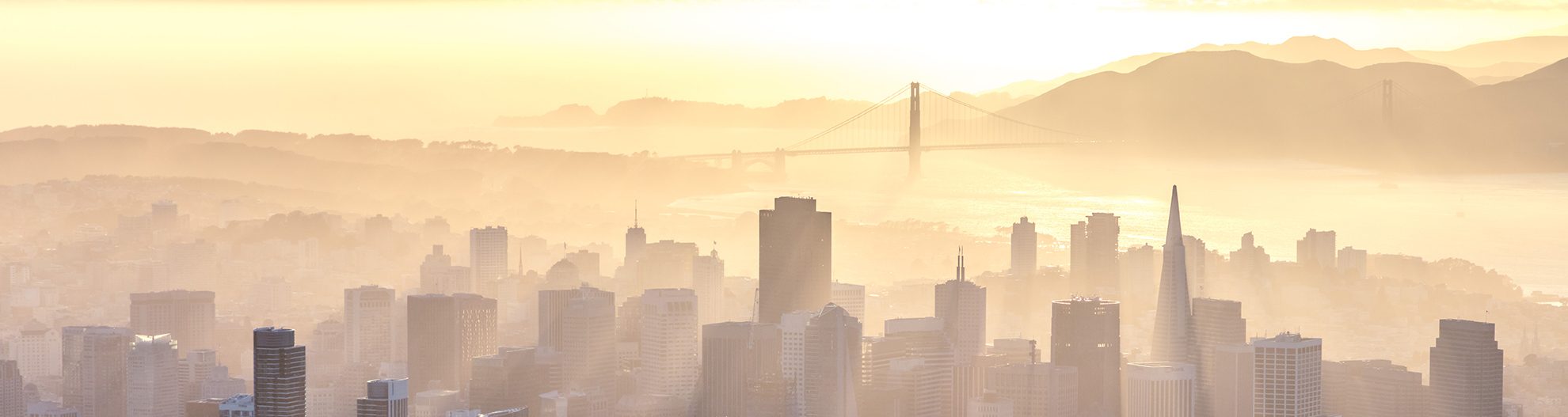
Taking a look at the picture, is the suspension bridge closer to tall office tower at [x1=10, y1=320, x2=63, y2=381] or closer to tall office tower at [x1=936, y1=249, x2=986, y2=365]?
tall office tower at [x1=936, y1=249, x2=986, y2=365]

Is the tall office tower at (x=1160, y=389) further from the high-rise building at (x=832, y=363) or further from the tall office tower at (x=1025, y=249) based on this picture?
the tall office tower at (x=1025, y=249)

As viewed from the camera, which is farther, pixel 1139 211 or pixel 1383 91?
pixel 1139 211

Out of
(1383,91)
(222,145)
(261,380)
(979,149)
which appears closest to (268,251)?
(222,145)

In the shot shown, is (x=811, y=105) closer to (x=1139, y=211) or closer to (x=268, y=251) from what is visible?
(x=1139, y=211)

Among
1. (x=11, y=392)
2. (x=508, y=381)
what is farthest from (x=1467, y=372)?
(x=11, y=392)

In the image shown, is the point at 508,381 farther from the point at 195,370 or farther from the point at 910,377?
the point at 910,377

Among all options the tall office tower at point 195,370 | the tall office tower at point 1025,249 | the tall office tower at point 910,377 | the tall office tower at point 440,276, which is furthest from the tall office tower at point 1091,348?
the tall office tower at point 195,370

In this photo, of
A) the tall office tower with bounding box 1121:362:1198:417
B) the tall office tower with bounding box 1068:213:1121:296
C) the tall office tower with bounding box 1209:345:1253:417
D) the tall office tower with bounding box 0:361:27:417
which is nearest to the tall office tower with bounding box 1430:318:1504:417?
the tall office tower with bounding box 1209:345:1253:417
